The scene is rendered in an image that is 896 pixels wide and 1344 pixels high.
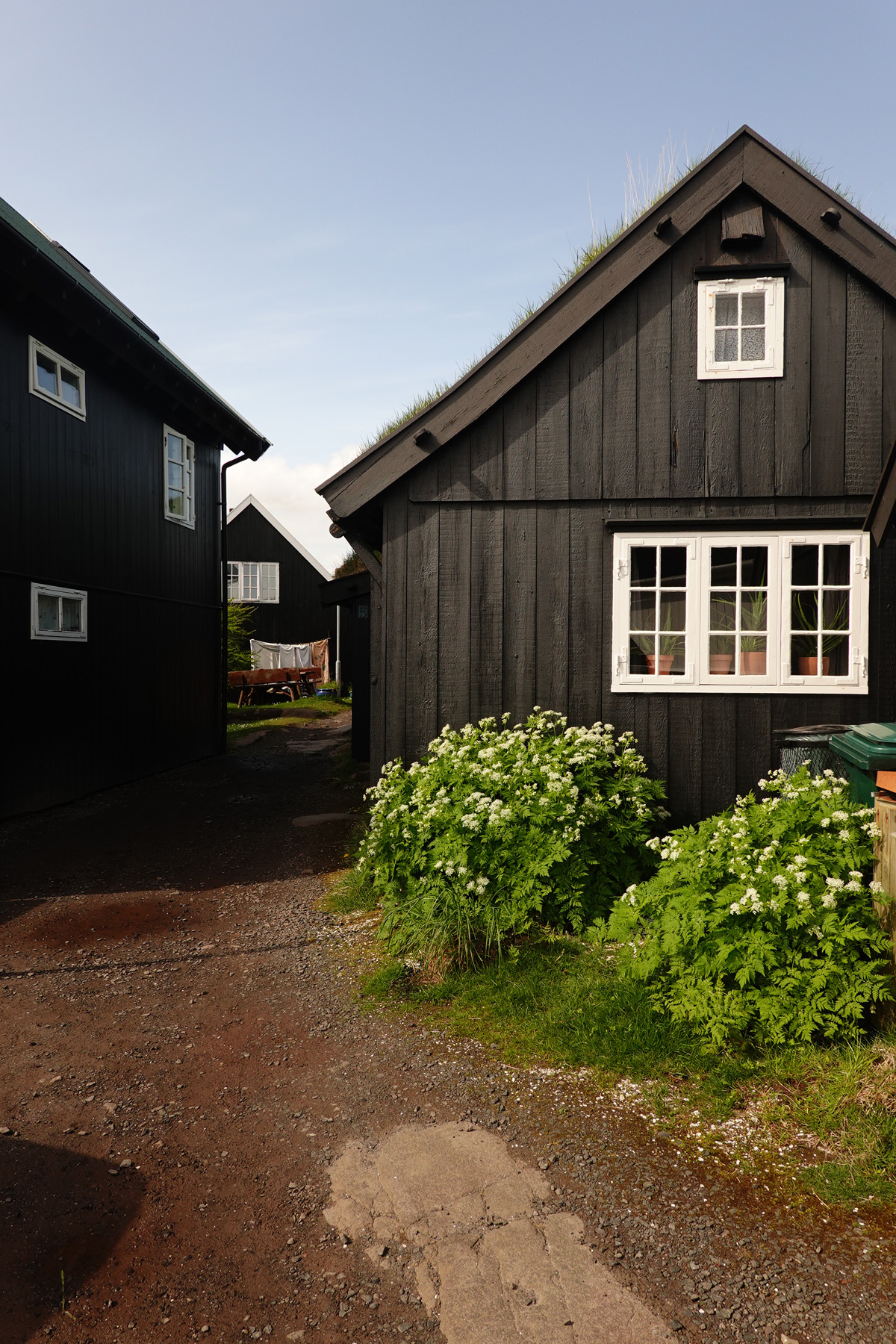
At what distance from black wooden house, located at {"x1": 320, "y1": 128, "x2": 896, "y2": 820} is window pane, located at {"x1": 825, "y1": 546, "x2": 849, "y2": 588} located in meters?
0.02

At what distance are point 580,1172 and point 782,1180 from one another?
2.25 ft

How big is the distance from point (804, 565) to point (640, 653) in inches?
58.5

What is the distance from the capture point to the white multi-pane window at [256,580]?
1118 inches

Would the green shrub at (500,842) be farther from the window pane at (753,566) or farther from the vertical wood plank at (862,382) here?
the vertical wood plank at (862,382)

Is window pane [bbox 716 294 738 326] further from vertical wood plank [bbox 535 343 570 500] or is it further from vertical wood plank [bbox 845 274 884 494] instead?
vertical wood plank [bbox 535 343 570 500]

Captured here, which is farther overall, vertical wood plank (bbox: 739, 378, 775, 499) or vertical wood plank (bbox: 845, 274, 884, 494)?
vertical wood plank (bbox: 739, 378, 775, 499)

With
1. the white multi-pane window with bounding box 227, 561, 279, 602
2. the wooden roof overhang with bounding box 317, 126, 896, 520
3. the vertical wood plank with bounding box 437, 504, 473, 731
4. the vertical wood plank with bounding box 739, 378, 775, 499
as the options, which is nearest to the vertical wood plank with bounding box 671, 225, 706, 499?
the wooden roof overhang with bounding box 317, 126, 896, 520

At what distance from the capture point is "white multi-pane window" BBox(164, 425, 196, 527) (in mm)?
13086

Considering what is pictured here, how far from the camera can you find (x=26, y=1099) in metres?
3.34

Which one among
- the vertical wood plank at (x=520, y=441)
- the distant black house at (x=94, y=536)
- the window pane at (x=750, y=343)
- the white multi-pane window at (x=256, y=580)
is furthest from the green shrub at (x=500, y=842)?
the white multi-pane window at (x=256, y=580)

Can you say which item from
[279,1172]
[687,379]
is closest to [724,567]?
[687,379]

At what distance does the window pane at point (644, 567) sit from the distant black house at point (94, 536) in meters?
6.79

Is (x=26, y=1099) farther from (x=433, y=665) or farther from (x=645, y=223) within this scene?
(x=645, y=223)

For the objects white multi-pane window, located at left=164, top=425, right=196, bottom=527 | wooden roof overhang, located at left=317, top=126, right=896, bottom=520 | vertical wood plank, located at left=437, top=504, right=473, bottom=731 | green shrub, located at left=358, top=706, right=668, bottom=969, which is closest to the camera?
green shrub, located at left=358, top=706, right=668, bottom=969
